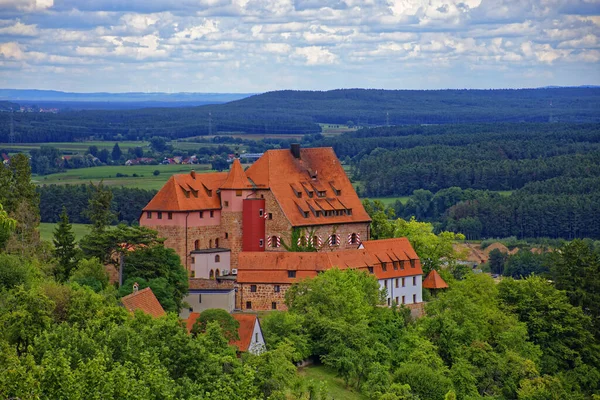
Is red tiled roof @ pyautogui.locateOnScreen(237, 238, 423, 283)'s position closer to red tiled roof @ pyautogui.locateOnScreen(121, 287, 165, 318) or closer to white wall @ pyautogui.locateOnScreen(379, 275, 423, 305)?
white wall @ pyautogui.locateOnScreen(379, 275, 423, 305)

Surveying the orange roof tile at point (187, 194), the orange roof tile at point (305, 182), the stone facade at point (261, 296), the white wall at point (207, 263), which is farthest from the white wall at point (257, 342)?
the orange roof tile at point (187, 194)

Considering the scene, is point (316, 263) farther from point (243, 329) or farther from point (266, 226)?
point (243, 329)

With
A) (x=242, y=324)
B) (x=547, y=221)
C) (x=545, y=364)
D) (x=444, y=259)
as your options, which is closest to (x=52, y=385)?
(x=242, y=324)

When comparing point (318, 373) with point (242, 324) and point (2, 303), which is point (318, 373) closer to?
point (242, 324)

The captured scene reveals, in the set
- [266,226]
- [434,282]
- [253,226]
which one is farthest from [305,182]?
A: [434,282]

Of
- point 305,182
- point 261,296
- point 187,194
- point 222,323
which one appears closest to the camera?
point 222,323
